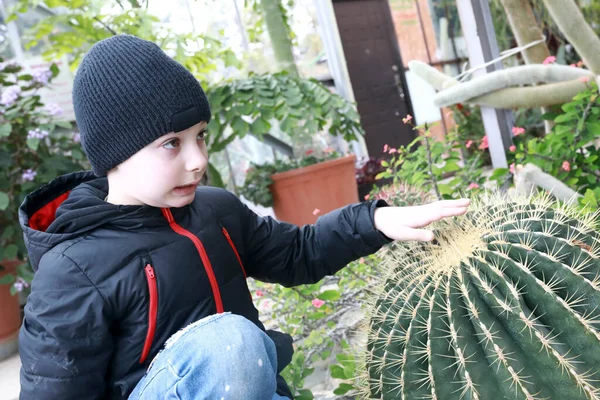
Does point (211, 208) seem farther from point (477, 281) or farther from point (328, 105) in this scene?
point (328, 105)

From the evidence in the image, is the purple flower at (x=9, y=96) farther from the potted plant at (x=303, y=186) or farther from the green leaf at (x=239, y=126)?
the potted plant at (x=303, y=186)

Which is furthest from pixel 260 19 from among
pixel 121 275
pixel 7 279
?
pixel 121 275

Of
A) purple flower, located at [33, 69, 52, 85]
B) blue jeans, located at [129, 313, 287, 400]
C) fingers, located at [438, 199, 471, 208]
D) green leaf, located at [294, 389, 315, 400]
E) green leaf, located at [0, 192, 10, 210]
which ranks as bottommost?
green leaf, located at [294, 389, 315, 400]

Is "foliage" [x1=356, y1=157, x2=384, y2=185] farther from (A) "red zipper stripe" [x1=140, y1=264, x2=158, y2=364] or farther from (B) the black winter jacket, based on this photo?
(A) "red zipper stripe" [x1=140, y1=264, x2=158, y2=364]

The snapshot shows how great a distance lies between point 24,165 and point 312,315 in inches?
60.3

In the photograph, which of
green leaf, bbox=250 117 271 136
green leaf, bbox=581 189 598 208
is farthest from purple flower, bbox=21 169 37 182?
green leaf, bbox=581 189 598 208

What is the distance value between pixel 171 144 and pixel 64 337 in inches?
12.8

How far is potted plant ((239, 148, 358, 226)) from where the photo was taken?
2.70 metres

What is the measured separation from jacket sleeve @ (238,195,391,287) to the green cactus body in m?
0.16

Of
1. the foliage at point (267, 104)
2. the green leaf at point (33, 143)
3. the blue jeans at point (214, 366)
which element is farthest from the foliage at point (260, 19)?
the blue jeans at point (214, 366)

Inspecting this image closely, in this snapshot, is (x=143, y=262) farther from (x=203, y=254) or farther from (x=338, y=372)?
(x=338, y=372)

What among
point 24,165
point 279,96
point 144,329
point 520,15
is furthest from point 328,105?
point 144,329

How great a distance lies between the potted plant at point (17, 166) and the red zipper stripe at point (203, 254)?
133cm

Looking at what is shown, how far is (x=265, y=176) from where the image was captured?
9.04 ft
